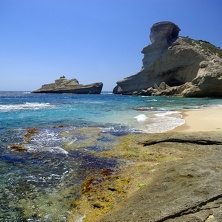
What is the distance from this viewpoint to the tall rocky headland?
6512 centimetres

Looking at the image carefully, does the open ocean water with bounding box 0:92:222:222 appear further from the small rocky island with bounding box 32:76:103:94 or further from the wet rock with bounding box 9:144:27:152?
the small rocky island with bounding box 32:76:103:94

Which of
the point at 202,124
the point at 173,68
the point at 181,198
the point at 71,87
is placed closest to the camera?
the point at 181,198

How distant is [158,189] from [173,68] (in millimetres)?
78764

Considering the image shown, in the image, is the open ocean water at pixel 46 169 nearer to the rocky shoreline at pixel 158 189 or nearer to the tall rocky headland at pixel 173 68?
the rocky shoreline at pixel 158 189

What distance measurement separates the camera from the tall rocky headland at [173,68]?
65.1 meters

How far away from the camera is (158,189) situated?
5.57 metres

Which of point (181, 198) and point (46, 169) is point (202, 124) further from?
point (181, 198)

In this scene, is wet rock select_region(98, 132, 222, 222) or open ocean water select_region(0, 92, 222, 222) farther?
open ocean water select_region(0, 92, 222, 222)

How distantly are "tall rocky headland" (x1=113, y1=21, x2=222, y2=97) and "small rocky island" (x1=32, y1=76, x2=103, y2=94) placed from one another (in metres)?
19.2

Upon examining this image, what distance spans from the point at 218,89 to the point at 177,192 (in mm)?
63669

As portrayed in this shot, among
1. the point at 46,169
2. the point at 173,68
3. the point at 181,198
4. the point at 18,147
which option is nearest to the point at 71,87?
the point at 173,68

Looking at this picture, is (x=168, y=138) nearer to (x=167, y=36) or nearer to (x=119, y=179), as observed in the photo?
(x=119, y=179)

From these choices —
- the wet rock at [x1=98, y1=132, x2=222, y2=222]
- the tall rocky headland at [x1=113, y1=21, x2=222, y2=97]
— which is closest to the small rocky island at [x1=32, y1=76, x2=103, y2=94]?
the tall rocky headland at [x1=113, y1=21, x2=222, y2=97]

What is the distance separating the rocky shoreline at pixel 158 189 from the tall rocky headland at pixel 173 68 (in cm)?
5692
